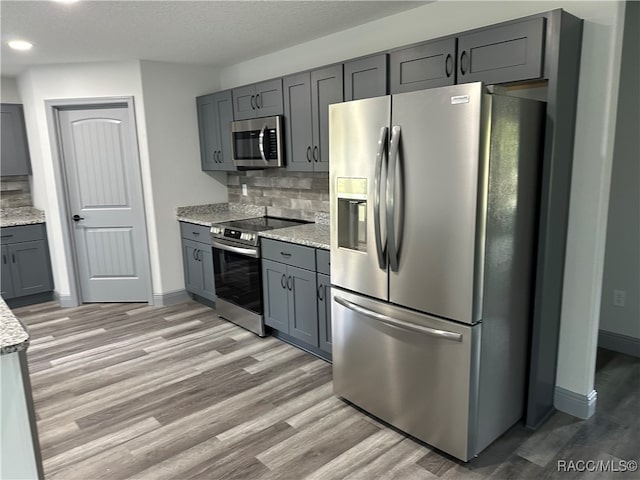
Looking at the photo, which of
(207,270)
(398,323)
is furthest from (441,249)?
(207,270)

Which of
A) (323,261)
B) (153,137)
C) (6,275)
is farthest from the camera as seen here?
(6,275)

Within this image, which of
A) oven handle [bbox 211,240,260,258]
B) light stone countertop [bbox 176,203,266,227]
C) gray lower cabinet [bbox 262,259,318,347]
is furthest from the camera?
light stone countertop [bbox 176,203,266,227]

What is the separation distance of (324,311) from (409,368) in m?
0.98

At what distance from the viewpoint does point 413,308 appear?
226cm

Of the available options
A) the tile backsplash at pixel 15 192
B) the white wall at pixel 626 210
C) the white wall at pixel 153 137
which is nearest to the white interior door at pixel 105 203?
the white wall at pixel 153 137

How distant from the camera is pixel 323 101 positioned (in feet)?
11.0

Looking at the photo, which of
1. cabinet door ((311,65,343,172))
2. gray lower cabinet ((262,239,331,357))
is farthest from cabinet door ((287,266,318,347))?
cabinet door ((311,65,343,172))

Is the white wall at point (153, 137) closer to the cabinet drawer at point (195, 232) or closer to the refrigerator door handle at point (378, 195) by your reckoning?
the cabinet drawer at point (195, 232)

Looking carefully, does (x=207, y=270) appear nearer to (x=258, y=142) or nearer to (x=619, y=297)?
(x=258, y=142)

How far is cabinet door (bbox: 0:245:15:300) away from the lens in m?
4.62

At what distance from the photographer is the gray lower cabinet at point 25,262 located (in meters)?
4.63

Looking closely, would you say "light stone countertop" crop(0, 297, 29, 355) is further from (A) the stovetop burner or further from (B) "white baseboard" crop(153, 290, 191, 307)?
(B) "white baseboard" crop(153, 290, 191, 307)

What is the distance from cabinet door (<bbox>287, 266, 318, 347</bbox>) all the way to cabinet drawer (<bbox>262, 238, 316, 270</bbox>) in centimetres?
5

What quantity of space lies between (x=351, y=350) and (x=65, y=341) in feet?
8.91
